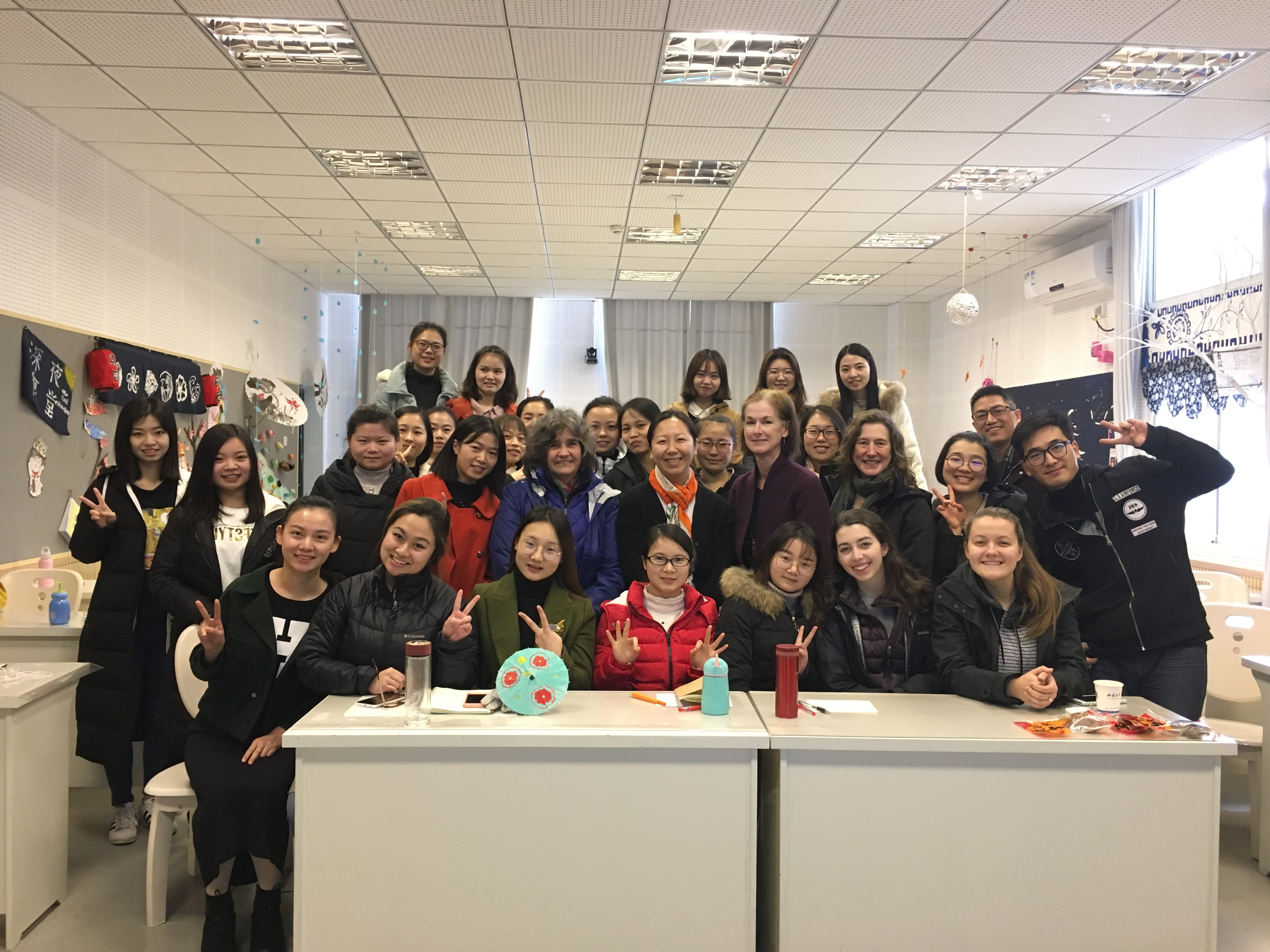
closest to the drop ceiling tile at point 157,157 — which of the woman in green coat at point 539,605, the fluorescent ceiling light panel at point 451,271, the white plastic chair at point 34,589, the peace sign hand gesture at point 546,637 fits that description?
the white plastic chair at point 34,589

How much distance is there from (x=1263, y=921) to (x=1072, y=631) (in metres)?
1.18

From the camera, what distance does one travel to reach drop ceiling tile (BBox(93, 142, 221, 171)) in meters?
5.20

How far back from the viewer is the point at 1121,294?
245 inches

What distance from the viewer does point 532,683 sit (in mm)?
2318

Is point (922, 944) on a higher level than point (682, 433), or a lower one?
lower

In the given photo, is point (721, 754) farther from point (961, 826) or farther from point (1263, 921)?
point (1263, 921)

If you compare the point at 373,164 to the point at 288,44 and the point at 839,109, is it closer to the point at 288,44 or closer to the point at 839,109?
the point at 288,44

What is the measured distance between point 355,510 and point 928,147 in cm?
397

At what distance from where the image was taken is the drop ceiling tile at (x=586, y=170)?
538 centimetres

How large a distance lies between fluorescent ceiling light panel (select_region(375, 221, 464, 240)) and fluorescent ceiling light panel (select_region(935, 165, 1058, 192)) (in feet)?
12.4

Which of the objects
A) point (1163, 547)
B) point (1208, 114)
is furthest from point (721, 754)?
point (1208, 114)

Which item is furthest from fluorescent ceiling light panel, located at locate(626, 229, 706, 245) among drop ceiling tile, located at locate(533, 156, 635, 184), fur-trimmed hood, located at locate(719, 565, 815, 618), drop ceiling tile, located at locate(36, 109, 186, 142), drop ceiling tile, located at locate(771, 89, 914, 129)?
Answer: fur-trimmed hood, located at locate(719, 565, 815, 618)

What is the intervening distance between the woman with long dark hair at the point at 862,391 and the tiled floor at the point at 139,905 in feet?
6.70

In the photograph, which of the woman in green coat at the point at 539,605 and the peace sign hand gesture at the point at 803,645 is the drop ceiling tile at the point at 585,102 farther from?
the peace sign hand gesture at the point at 803,645
